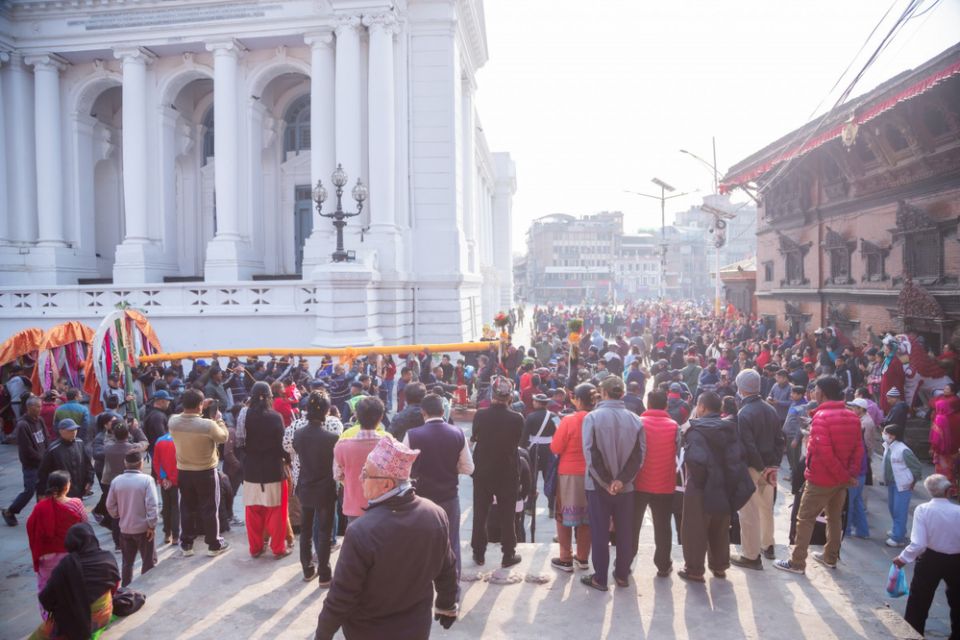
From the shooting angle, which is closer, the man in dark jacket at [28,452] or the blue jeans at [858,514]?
the blue jeans at [858,514]

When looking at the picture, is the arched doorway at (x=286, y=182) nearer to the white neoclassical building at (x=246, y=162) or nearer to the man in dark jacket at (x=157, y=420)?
the white neoclassical building at (x=246, y=162)

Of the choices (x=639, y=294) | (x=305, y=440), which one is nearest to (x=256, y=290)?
(x=305, y=440)

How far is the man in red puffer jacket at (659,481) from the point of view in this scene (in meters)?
5.86

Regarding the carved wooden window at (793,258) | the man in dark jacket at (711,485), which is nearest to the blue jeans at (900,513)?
the man in dark jacket at (711,485)

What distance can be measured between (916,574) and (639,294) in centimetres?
10448

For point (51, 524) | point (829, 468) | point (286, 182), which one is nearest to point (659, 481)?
point (829, 468)

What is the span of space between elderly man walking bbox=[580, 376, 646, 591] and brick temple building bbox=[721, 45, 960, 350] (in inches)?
433

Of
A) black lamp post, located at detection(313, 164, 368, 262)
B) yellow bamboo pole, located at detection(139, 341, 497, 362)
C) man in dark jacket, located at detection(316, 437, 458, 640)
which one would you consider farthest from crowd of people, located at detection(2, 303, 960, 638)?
black lamp post, located at detection(313, 164, 368, 262)

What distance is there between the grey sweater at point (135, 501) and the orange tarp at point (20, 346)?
10.6 metres

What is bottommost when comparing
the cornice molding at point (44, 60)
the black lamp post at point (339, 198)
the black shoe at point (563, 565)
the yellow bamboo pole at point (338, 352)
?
the black shoe at point (563, 565)

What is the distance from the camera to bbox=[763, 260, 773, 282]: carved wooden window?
86.8ft

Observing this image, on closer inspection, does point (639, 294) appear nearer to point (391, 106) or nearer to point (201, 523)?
point (391, 106)

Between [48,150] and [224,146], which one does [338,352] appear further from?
[48,150]

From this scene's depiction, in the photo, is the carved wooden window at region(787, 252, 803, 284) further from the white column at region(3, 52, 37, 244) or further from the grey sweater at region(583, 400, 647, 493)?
the white column at region(3, 52, 37, 244)
